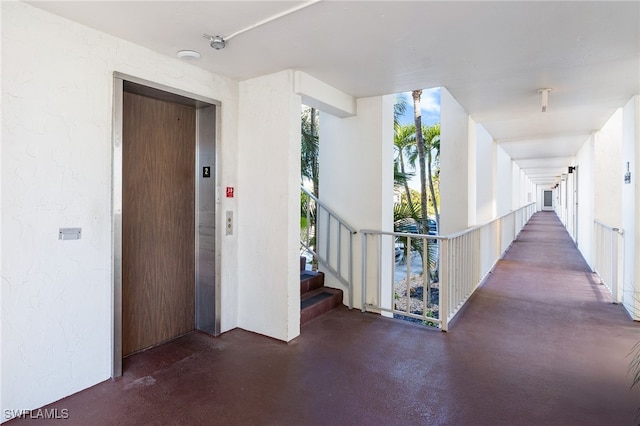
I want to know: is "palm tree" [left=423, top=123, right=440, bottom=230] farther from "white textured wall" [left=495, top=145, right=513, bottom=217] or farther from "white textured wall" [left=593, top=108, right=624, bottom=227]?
"white textured wall" [left=593, top=108, right=624, bottom=227]

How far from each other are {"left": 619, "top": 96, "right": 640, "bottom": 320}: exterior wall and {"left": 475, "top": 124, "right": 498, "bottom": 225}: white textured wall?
7.28 ft

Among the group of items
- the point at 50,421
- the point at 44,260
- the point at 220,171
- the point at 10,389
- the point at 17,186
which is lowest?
the point at 50,421

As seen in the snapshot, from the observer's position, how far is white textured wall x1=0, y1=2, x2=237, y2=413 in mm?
2039

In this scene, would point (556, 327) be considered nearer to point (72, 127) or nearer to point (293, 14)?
point (293, 14)

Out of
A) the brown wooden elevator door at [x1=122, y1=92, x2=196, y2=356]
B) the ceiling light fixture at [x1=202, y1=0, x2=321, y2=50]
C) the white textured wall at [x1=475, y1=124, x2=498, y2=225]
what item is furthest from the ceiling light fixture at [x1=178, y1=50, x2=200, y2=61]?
the white textured wall at [x1=475, y1=124, x2=498, y2=225]

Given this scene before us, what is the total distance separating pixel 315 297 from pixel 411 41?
2.78 metres

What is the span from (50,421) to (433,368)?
2.52 meters

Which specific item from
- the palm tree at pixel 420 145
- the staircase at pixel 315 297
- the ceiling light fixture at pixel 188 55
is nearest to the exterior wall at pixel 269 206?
the staircase at pixel 315 297

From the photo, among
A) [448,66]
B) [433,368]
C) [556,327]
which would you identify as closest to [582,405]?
[433,368]

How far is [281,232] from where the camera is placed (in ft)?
10.5

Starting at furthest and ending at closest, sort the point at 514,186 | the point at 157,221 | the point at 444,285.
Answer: the point at 514,186 → the point at 444,285 → the point at 157,221

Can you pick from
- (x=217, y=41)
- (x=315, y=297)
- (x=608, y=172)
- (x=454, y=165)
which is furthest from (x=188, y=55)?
(x=608, y=172)

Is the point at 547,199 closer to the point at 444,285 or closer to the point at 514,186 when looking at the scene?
the point at 514,186

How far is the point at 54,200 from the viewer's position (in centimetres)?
221
